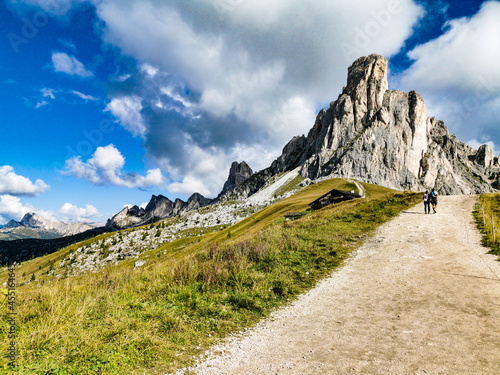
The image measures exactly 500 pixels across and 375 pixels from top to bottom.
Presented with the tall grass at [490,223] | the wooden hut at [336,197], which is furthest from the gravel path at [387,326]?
the wooden hut at [336,197]

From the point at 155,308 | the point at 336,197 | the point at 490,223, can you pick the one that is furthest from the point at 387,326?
the point at 336,197

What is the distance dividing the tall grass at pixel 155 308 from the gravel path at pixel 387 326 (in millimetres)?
951

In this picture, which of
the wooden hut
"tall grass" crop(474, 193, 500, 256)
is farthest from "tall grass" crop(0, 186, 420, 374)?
the wooden hut

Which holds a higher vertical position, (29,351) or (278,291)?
(29,351)

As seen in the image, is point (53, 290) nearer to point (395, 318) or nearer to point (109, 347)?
point (109, 347)

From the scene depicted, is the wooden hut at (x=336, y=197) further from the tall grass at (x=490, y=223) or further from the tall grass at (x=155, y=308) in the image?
the tall grass at (x=155, y=308)

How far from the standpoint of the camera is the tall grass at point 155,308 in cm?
526

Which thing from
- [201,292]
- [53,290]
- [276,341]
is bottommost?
[276,341]

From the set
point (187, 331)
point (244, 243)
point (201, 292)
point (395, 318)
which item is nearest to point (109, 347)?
point (187, 331)

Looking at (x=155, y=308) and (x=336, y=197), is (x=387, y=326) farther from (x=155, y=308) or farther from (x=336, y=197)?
(x=336, y=197)

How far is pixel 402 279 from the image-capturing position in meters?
10.9

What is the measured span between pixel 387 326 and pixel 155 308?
7.54 meters

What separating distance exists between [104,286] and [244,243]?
7.68m

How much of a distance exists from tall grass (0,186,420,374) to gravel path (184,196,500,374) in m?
0.95
